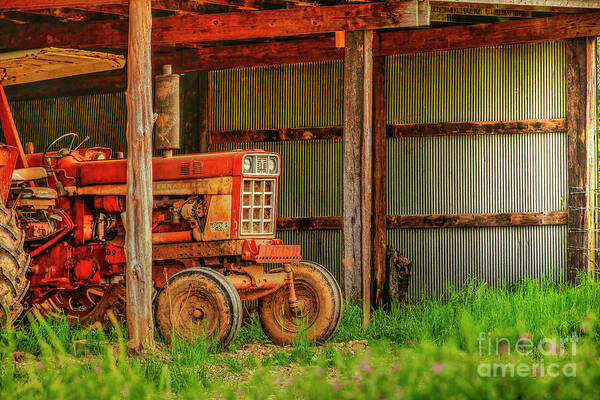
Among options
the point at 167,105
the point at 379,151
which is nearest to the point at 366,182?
the point at 167,105

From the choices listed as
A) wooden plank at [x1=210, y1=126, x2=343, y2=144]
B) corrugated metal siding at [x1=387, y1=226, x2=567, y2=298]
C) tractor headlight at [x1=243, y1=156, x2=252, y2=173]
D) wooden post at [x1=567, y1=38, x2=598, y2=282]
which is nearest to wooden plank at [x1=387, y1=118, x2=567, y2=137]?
wooden post at [x1=567, y1=38, x2=598, y2=282]

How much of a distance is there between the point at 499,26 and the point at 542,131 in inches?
54.1

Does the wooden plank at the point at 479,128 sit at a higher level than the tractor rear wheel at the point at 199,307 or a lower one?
higher

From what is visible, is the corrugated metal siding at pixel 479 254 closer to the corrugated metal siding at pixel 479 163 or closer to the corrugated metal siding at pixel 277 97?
the corrugated metal siding at pixel 479 163

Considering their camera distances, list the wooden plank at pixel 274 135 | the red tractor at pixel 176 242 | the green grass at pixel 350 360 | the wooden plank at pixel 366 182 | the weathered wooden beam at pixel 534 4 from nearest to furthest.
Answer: the green grass at pixel 350 360, the red tractor at pixel 176 242, the wooden plank at pixel 366 182, the weathered wooden beam at pixel 534 4, the wooden plank at pixel 274 135

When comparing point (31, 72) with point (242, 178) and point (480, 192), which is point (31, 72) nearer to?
point (242, 178)

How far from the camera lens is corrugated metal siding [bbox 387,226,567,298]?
10523 millimetres

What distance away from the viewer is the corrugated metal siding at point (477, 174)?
10.6m

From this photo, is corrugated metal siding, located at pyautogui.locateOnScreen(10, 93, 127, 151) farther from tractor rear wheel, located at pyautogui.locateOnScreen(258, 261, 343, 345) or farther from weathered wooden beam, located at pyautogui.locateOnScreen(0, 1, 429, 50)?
tractor rear wheel, located at pyautogui.locateOnScreen(258, 261, 343, 345)

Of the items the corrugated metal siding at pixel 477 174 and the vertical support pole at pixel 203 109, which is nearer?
the corrugated metal siding at pixel 477 174

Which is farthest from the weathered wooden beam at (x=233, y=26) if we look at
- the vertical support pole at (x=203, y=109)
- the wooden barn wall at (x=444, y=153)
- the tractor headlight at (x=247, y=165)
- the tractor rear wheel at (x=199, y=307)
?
the tractor rear wheel at (x=199, y=307)

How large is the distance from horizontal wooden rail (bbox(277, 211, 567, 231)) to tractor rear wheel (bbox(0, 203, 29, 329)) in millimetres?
4706

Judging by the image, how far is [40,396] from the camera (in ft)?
15.1

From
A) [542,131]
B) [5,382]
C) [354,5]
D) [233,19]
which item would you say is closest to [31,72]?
[233,19]
